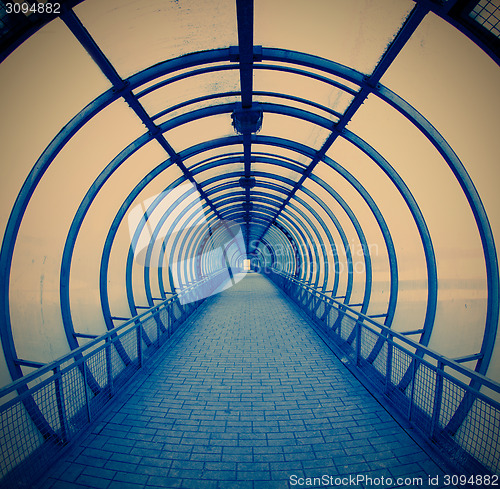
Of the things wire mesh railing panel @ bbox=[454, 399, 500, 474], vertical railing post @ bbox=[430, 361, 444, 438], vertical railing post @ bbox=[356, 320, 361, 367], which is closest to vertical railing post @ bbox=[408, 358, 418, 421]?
vertical railing post @ bbox=[430, 361, 444, 438]

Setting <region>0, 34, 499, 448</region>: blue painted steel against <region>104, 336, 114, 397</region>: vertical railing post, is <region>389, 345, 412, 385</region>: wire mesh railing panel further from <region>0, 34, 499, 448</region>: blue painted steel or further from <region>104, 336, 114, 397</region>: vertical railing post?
<region>104, 336, 114, 397</region>: vertical railing post

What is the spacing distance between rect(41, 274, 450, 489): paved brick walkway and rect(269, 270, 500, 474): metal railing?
0.28 metres

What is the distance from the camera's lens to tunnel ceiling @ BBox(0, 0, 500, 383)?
9.19 feet

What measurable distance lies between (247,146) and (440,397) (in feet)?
18.8

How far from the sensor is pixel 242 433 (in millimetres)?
3492

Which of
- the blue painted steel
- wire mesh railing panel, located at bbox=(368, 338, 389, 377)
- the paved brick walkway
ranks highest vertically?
the blue painted steel

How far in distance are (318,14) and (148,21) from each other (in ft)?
5.98

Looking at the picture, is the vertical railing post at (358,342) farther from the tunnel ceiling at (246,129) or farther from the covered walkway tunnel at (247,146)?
the tunnel ceiling at (246,129)

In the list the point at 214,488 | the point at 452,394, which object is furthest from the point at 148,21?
the point at 452,394

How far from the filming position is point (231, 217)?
15.2 m

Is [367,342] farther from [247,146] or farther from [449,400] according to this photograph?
[247,146]

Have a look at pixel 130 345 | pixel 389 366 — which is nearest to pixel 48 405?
pixel 130 345

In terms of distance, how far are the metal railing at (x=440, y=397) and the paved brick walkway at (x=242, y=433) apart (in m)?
0.28

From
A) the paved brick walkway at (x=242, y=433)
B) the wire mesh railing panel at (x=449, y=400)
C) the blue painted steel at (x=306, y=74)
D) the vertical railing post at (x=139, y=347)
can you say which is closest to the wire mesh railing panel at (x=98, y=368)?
the paved brick walkway at (x=242, y=433)
